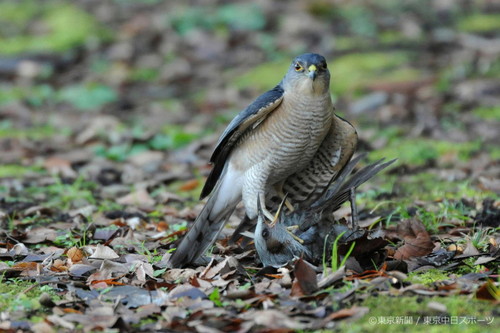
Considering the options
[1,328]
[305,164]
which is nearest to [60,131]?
[305,164]

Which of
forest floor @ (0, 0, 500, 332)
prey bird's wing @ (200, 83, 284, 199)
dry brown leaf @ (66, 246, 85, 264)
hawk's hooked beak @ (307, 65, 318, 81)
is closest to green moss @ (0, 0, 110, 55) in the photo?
forest floor @ (0, 0, 500, 332)

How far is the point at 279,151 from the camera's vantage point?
→ 5027 millimetres

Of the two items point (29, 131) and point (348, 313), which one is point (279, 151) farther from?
point (29, 131)

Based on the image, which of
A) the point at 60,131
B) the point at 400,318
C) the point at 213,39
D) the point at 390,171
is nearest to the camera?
the point at 400,318

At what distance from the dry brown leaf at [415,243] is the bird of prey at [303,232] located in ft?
1.14

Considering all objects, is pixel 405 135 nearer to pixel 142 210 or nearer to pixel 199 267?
pixel 142 210

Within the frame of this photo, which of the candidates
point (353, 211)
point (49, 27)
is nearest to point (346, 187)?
point (353, 211)

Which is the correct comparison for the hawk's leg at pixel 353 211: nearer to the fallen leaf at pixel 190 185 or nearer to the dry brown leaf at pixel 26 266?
the dry brown leaf at pixel 26 266

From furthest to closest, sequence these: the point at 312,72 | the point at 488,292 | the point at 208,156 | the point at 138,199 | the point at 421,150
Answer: the point at 208,156 < the point at 421,150 < the point at 138,199 < the point at 312,72 < the point at 488,292

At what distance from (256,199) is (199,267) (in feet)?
2.64

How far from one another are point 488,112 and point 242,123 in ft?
17.0

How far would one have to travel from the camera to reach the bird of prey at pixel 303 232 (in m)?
4.37

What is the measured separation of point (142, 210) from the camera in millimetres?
6262

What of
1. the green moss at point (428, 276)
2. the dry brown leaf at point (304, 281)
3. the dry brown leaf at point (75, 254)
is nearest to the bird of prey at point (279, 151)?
the dry brown leaf at point (75, 254)
